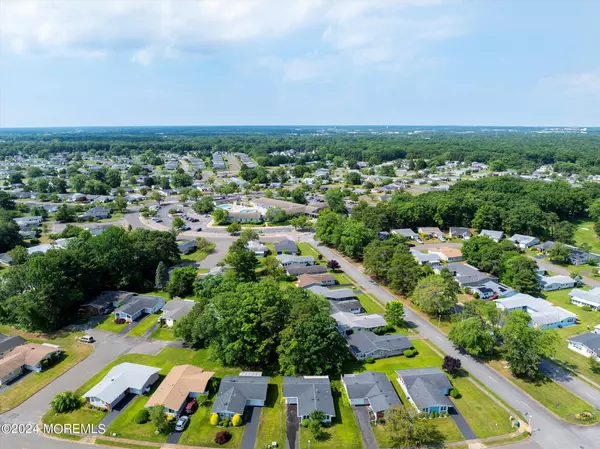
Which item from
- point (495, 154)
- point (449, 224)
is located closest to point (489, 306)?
point (449, 224)

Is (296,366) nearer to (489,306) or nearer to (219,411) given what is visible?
(219,411)

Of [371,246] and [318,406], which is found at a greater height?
[371,246]

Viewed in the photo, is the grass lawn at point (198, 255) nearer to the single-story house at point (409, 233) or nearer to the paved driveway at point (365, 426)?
the single-story house at point (409, 233)

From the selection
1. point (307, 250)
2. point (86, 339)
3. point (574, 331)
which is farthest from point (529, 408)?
point (307, 250)

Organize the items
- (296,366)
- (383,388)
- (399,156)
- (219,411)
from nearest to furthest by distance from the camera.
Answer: (219,411), (383,388), (296,366), (399,156)

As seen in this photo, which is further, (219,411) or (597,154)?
(597,154)

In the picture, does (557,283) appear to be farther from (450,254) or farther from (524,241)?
(524,241)

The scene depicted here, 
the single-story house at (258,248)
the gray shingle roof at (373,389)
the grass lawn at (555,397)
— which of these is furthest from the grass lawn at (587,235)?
the gray shingle roof at (373,389)
